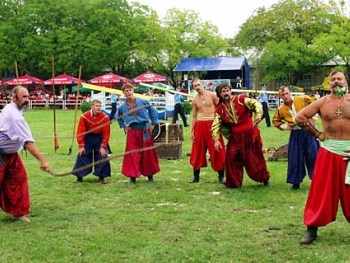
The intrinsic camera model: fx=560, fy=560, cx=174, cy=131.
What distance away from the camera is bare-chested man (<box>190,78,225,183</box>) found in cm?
944

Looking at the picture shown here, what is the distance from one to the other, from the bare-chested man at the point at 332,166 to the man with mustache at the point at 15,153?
294 centimetres

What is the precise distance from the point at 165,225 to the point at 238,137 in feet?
8.85

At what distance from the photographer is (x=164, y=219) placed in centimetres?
672

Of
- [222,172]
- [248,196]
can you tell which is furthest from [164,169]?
[248,196]

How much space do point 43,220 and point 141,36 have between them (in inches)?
1622

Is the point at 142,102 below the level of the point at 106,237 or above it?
above

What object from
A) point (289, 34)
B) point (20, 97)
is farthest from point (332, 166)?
point (289, 34)

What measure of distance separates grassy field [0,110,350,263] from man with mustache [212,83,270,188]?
0.25 meters

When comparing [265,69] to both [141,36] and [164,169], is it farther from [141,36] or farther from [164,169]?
[164,169]

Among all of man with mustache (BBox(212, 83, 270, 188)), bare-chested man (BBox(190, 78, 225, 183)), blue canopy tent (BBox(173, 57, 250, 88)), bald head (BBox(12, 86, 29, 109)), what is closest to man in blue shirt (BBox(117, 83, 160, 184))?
bare-chested man (BBox(190, 78, 225, 183))

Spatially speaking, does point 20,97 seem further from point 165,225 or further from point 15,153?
point 165,225

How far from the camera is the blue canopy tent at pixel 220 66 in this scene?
41781 millimetres

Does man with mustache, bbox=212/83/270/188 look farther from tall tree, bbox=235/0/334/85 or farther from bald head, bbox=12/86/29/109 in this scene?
tall tree, bbox=235/0/334/85

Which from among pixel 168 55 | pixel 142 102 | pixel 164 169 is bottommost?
pixel 164 169
